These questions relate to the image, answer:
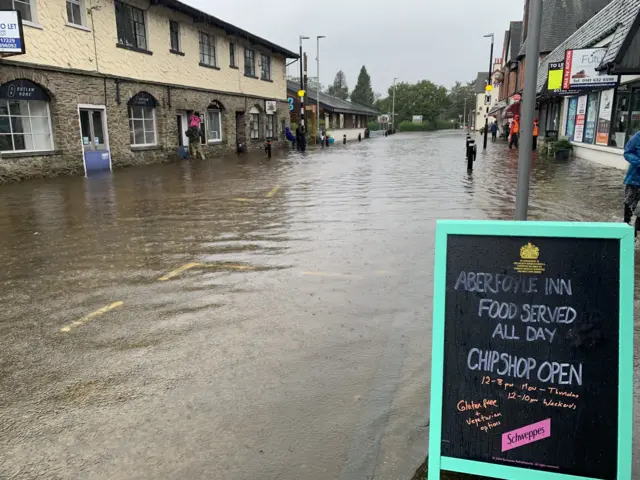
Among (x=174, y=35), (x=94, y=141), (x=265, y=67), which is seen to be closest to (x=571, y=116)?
(x=265, y=67)

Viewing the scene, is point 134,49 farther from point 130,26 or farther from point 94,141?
point 94,141

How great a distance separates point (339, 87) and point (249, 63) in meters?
134

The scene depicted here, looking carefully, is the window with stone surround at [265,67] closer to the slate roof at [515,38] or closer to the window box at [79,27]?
the window box at [79,27]

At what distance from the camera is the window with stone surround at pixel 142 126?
21.0 m

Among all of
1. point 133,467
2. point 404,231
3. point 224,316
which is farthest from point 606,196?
point 133,467

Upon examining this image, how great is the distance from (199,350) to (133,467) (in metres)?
1.42

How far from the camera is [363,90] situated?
135 metres

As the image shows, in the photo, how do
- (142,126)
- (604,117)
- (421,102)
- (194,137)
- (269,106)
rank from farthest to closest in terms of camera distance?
(421,102) < (269,106) < (194,137) < (142,126) < (604,117)

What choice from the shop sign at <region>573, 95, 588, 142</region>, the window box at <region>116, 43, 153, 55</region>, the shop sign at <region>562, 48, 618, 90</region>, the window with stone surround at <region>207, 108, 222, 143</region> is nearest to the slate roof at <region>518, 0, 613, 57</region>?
the shop sign at <region>573, 95, 588, 142</region>

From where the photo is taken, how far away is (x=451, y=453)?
237 cm

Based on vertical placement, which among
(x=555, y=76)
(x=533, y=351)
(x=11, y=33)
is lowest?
(x=533, y=351)

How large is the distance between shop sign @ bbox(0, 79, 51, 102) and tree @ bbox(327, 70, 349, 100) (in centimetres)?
14433

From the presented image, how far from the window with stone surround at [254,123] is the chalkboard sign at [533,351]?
99.7ft

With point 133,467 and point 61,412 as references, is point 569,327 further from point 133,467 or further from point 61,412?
point 61,412
